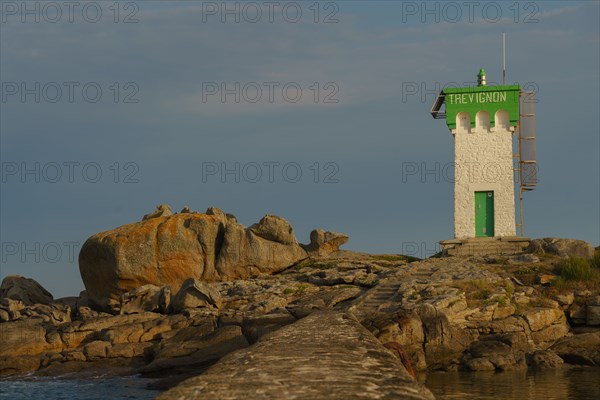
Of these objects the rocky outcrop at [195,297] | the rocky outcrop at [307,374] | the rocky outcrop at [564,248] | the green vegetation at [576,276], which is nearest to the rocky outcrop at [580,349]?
the green vegetation at [576,276]

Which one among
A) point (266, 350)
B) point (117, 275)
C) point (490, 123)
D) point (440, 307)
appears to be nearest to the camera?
point (266, 350)

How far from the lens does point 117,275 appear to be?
128ft

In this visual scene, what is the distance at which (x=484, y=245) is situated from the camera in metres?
41.2

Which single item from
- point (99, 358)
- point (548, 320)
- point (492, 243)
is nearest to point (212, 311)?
point (99, 358)

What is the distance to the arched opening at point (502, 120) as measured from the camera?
43344 millimetres

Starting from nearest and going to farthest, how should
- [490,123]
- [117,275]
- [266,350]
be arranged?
1. [266,350]
2. [117,275]
3. [490,123]

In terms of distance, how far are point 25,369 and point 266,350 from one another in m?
19.8

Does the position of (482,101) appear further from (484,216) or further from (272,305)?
(272,305)

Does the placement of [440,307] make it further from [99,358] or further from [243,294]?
[99,358]

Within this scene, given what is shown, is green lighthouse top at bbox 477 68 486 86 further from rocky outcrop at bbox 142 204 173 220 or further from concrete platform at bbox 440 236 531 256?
rocky outcrop at bbox 142 204 173 220

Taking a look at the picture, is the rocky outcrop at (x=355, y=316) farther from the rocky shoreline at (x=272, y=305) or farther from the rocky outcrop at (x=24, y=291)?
the rocky outcrop at (x=24, y=291)

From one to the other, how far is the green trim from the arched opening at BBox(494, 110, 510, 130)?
211 millimetres

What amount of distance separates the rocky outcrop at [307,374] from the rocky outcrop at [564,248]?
83.7ft

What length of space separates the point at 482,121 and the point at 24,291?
2666 centimetres
